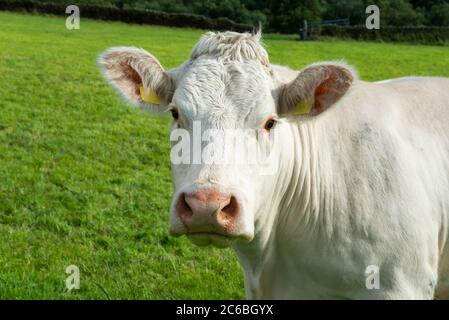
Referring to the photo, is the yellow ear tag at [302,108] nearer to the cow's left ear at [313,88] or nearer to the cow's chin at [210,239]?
the cow's left ear at [313,88]

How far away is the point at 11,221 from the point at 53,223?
0.45m

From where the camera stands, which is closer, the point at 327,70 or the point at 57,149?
the point at 327,70

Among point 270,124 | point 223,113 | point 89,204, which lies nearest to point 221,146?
point 223,113

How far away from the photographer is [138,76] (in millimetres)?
3955

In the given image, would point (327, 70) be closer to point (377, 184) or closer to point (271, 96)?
point (271, 96)

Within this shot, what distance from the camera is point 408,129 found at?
13.3ft

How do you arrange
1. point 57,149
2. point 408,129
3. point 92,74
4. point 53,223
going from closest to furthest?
point 408,129 → point 53,223 → point 57,149 → point 92,74

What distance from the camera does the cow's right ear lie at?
381 cm

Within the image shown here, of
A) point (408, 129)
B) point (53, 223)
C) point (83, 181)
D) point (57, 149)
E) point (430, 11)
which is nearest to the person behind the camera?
point (408, 129)

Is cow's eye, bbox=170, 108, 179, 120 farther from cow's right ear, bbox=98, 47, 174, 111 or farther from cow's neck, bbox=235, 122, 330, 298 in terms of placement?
cow's neck, bbox=235, 122, 330, 298

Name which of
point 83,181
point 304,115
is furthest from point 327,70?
point 83,181

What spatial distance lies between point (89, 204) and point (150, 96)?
3.80 m

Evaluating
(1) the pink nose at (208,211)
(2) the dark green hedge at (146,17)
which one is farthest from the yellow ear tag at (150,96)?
(2) the dark green hedge at (146,17)

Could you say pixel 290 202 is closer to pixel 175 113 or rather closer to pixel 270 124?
pixel 270 124
